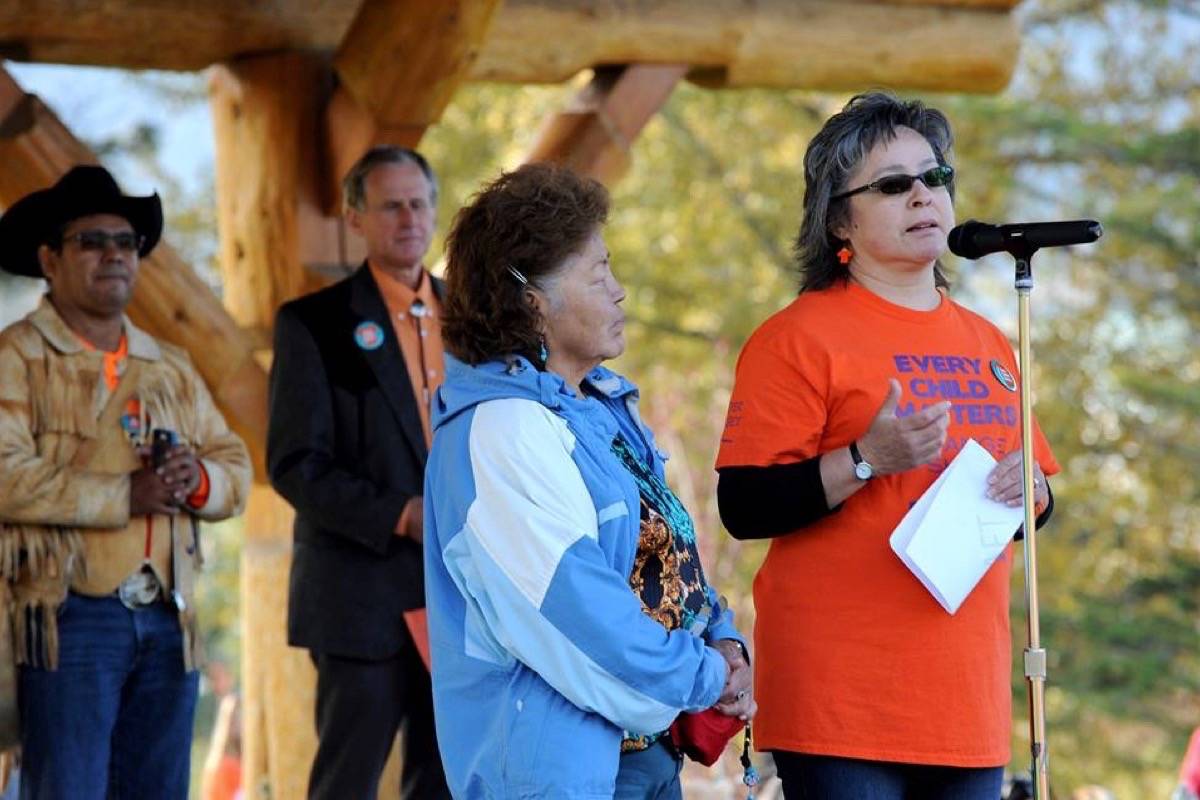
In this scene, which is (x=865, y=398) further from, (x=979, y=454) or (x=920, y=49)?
(x=920, y=49)

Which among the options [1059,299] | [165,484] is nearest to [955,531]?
[165,484]

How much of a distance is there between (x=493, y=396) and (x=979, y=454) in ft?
2.83

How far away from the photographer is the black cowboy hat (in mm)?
4359

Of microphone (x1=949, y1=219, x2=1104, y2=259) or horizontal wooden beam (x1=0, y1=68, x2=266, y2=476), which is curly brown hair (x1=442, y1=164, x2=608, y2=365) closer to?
microphone (x1=949, y1=219, x2=1104, y2=259)

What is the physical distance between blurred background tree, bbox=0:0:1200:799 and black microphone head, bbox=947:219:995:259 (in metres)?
9.65

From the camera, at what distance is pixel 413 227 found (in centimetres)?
466

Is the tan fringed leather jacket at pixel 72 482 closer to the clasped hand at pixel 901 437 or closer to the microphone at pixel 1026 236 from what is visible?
the clasped hand at pixel 901 437

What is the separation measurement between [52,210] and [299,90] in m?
1.60

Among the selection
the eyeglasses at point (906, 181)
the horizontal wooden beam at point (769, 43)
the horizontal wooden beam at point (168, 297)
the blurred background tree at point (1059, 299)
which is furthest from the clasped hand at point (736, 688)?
the blurred background tree at point (1059, 299)

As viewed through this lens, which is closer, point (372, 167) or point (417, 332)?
point (417, 332)

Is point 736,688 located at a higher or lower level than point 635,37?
lower

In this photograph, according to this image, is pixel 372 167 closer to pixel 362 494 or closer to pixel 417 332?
pixel 417 332

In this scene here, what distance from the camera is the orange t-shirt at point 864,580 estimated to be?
3176 mm

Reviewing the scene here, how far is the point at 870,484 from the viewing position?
3.26 metres
